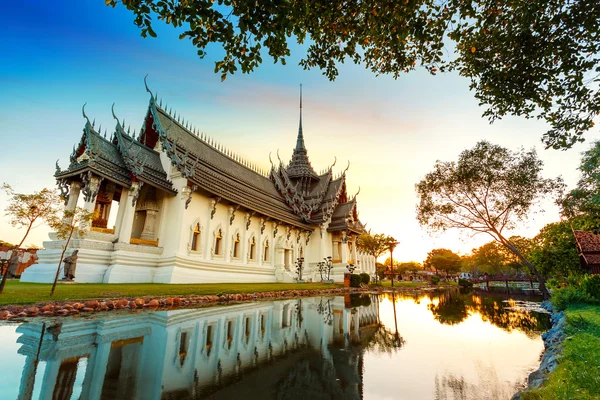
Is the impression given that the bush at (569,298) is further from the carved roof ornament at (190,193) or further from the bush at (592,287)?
the carved roof ornament at (190,193)

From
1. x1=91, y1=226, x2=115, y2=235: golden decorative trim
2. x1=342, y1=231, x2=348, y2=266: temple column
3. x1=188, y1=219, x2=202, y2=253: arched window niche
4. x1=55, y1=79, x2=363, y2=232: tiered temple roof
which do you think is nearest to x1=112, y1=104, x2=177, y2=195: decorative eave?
x1=55, y1=79, x2=363, y2=232: tiered temple roof

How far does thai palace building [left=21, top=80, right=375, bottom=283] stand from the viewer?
45.0 ft

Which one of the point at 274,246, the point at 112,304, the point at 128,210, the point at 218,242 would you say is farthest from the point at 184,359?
the point at 274,246

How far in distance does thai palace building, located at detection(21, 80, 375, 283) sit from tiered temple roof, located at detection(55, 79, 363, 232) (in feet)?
0.26

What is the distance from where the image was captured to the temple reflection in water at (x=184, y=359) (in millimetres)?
2930

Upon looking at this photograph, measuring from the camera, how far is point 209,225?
18.2m

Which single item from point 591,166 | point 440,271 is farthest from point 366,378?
point 440,271

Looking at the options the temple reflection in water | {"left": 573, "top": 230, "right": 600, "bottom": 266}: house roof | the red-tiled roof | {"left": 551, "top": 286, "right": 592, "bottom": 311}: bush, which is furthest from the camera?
the red-tiled roof

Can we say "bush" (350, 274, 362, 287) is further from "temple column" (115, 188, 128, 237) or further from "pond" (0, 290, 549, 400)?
"pond" (0, 290, 549, 400)

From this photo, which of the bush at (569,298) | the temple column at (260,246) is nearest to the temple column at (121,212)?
the temple column at (260,246)

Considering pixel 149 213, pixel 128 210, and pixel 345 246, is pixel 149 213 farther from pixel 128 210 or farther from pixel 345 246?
pixel 345 246

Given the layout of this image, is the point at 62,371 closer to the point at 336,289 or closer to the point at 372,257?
the point at 336,289

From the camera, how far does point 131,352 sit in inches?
159

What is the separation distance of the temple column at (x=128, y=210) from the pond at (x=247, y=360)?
857cm
